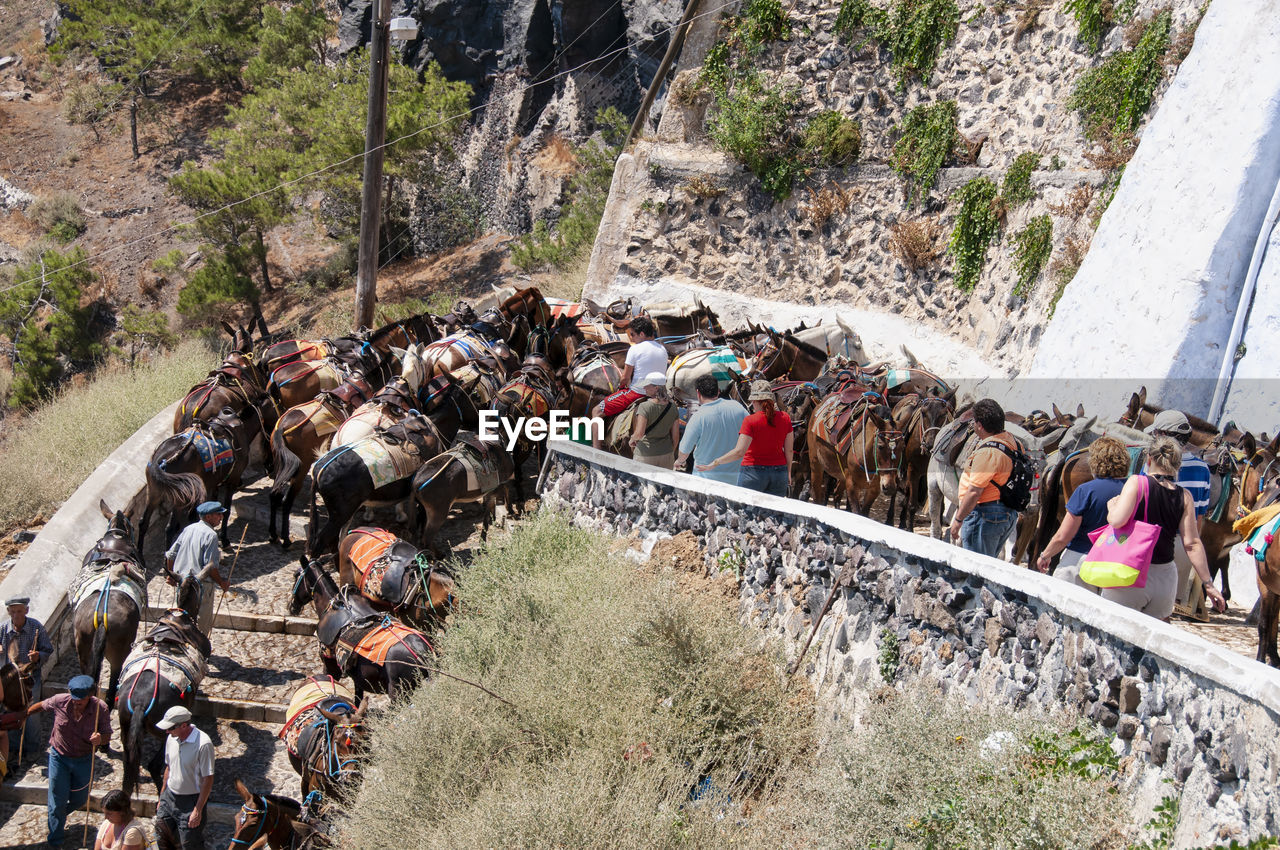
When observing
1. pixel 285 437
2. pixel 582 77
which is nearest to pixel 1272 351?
pixel 285 437

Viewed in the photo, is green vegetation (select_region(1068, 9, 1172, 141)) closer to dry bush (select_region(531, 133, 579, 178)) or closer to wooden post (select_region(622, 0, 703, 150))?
wooden post (select_region(622, 0, 703, 150))

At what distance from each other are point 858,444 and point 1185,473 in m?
3.00

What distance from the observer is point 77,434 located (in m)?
15.1

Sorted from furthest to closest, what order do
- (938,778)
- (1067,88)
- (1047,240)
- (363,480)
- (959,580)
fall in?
(1067,88) < (1047,240) < (363,480) < (959,580) < (938,778)

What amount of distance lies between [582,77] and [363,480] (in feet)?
76.2

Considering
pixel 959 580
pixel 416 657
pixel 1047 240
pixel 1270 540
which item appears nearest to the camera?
pixel 959 580

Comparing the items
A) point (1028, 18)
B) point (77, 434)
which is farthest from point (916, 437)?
point (77, 434)

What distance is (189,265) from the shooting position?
103ft

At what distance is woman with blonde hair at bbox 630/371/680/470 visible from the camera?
31.8 ft

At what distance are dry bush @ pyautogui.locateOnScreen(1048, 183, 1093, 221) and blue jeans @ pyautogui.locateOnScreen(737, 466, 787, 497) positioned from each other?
25.5 ft

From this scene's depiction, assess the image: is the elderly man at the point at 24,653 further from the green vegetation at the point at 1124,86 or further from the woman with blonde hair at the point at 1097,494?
the green vegetation at the point at 1124,86

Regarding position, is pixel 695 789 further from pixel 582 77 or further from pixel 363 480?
pixel 582 77

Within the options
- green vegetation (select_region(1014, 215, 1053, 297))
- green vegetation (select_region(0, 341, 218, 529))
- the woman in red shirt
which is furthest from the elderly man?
green vegetation (select_region(1014, 215, 1053, 297))

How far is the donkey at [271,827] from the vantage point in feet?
21.0
